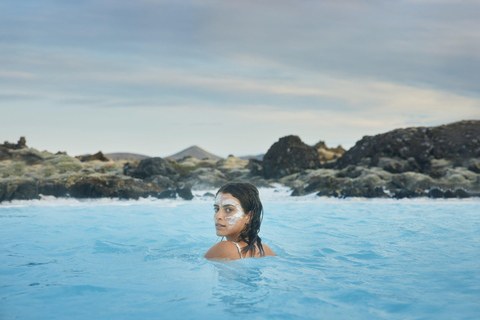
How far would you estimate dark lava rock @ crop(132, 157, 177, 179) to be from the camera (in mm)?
23969

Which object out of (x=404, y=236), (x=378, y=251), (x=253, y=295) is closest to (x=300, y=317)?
(x=253, y=295)

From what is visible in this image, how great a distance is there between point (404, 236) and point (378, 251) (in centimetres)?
209

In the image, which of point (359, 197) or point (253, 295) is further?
point (359, 197)

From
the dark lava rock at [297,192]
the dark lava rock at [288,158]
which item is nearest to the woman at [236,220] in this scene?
the dark lava rock at [297,192]

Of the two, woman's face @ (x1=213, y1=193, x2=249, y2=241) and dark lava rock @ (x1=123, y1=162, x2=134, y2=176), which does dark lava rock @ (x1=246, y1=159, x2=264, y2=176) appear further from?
woman's face @ (x1=213, y1=193, x2=249, y2=241)

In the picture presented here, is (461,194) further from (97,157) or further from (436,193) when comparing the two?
(97,157)

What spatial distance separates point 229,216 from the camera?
544 centimetres

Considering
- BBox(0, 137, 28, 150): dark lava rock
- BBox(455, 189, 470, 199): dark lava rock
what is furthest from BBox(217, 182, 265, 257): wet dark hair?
BBox(0, 137, 28, 150): dark lava rock

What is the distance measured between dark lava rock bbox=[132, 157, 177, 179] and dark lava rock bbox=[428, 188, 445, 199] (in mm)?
13439

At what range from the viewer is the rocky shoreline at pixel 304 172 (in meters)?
19.0

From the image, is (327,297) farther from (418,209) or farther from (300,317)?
(418,209)

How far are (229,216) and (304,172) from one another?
2222 centimetres

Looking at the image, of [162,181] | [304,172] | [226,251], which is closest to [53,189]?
[162,181]

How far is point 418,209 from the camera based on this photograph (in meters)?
15.2
